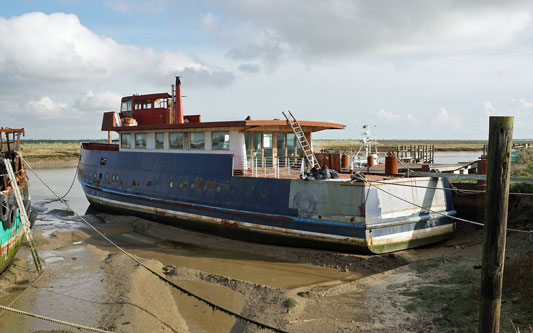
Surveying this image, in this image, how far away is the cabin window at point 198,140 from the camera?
17.3m

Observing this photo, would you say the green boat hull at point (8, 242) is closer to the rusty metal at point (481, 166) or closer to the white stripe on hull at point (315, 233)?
the white stripe on hull at point (315, 233)

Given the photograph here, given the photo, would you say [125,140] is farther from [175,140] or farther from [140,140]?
[175,140]

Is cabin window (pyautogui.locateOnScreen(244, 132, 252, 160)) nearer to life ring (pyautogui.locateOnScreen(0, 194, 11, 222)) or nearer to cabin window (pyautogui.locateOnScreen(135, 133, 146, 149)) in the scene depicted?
cabin window (pyautogui.locateOnScreen(135, 133, 146, 149))

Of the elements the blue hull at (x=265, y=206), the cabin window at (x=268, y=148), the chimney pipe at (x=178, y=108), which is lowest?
the blue hull at (x=265, y=206)

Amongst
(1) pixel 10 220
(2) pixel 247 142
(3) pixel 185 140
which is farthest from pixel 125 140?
(1) pixel 10 220

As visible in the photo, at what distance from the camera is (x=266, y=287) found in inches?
417

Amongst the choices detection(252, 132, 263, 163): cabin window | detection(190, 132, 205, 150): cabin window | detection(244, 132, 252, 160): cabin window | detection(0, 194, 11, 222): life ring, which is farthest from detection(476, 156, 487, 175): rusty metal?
detection(0, 194, 11, 222): life ring

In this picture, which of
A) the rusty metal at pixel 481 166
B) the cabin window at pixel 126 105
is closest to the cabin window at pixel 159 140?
the cabin window at pixel 126 105

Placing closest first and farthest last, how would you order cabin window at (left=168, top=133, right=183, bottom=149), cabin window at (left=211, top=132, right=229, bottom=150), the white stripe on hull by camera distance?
the white stripe on hull < cabin window at (left=211, top=132, right=229, bottom=150) < cabin window at (left=168, top=133, right=183, bottom=149)

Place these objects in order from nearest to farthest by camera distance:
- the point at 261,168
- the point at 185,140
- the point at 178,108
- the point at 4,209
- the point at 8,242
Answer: the point at 4,209, the point at 8,242, the point at 261,168, the point at 185,140, the point at 178,108

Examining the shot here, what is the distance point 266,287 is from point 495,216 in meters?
6.07

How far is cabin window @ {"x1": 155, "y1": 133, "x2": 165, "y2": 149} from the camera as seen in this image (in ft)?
62.8

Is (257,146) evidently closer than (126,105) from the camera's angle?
Yes

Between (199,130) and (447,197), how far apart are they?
9.82 meters
